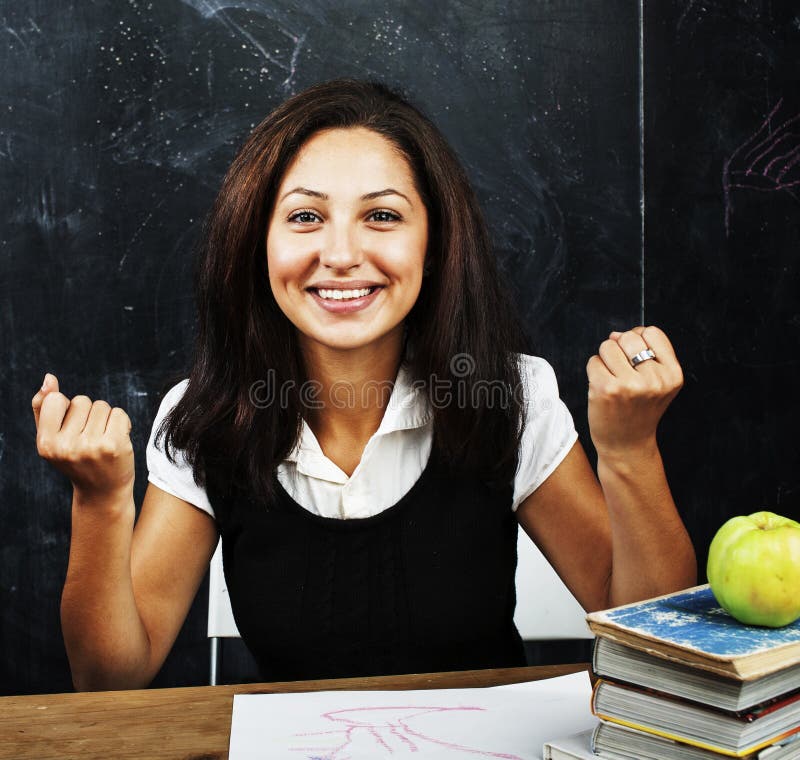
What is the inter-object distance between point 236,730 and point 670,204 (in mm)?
1916

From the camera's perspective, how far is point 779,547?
2.67 feet

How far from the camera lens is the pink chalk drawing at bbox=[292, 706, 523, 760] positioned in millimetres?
883

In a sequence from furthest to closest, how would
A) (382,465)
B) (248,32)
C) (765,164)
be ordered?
(765,164) → (248,32) → (382,465)

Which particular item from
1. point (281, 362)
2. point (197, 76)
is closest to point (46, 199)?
point (197, 76)

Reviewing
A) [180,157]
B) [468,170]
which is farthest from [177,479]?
[468,170]

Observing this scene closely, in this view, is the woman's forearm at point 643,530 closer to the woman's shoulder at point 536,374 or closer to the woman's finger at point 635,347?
the woman's finger at point 635,347

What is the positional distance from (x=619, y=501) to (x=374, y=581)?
0.39 meters

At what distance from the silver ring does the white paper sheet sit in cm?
35

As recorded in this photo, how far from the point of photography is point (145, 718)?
0.98 meters

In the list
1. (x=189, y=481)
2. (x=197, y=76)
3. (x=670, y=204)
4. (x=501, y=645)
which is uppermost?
(x=197, y=76)

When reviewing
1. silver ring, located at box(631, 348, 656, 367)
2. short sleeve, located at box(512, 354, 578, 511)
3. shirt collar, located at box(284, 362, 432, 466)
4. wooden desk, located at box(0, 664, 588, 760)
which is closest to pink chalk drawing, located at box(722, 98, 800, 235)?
short sleeve, located at box(512, 354, 578, 511)

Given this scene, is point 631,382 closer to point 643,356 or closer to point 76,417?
point 643,356

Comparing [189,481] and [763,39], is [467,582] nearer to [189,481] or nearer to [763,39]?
[189,481]

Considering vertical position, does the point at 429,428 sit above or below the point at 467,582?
above
